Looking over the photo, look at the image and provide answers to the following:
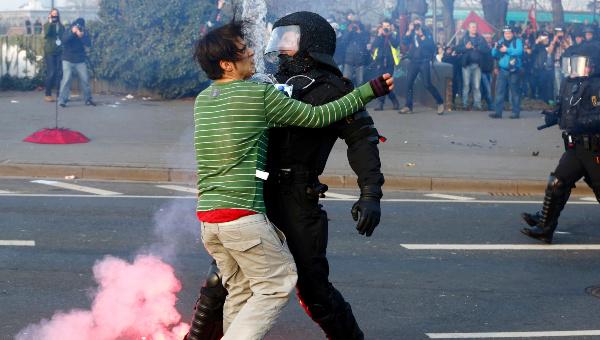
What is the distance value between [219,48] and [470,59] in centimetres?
1677

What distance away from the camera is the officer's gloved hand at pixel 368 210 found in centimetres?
469

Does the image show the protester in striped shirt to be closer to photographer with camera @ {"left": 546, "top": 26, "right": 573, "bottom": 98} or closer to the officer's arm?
the officer's arm

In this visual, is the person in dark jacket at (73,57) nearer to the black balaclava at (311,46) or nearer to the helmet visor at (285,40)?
the helmet visor at (285,40)

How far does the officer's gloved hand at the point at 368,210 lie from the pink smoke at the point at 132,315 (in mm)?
1348

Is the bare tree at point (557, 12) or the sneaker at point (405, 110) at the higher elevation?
the bare tree at point (557, 12)

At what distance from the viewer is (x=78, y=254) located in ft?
26.2

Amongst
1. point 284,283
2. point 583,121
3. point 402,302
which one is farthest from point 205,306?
point 583,121

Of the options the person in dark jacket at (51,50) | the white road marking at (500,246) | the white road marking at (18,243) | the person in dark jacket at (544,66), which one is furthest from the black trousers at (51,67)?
the white road marking at (500,246)

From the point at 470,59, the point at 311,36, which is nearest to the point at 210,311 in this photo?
the point at 311,36

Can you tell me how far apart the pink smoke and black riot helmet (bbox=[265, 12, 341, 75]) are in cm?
154

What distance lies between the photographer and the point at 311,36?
4.87 m

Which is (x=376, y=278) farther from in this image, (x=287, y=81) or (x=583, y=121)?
(x=287, y=81)

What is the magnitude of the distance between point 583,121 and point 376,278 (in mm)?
2251

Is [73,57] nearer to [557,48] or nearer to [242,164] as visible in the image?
[557,48]
